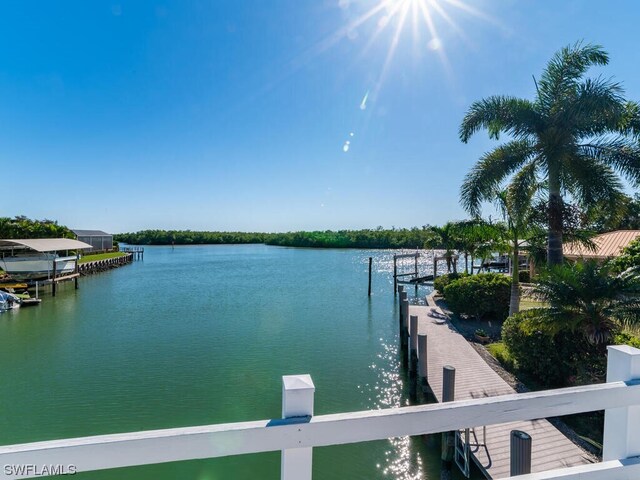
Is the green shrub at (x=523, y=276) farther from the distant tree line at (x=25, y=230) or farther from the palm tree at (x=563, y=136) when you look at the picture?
the distant tree line at (x=25, y=230)

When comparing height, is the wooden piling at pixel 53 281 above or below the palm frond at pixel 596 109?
below

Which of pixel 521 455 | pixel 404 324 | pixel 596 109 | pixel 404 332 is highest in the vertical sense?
pixel 596 109

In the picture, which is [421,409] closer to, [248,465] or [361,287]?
[248,465]

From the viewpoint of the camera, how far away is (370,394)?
9.52 meters

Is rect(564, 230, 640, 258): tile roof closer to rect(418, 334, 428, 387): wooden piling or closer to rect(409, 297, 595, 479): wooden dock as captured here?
rect(409, 297, 595, 479): wooden dock

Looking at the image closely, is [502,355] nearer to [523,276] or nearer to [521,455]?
[521,455]

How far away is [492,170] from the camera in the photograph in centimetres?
1139

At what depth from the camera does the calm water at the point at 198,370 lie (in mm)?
6930

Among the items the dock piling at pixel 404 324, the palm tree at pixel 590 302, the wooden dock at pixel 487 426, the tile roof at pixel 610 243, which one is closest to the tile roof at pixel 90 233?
the dock piling at pixel 404 324

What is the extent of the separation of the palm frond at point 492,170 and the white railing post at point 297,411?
38.2 feet

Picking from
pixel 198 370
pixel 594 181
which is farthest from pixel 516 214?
pixel 198 370

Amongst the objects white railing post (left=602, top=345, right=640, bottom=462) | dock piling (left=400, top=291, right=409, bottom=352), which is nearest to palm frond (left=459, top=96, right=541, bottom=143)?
dock piling (left=400, top=291, right=409, bottom=352)

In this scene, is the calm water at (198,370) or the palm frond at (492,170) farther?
the palm frond at (492,170)

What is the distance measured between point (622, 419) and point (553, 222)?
32.7 ft
